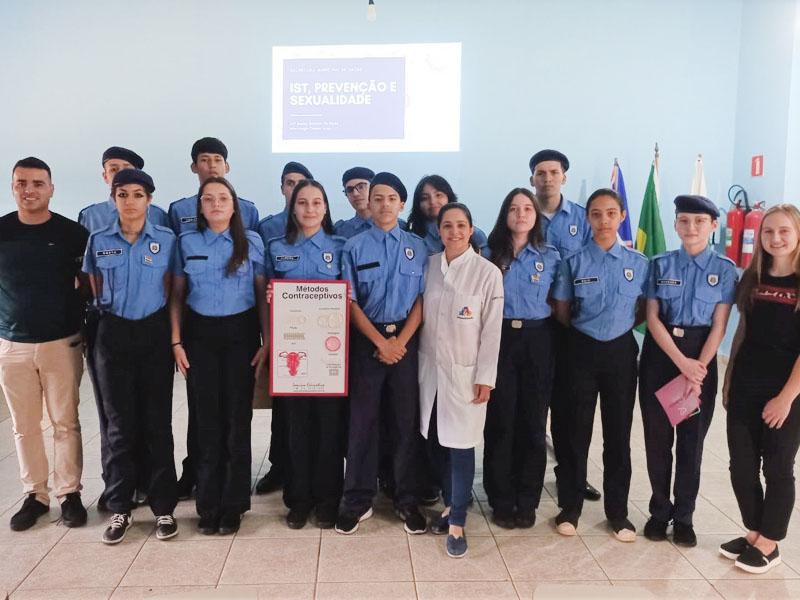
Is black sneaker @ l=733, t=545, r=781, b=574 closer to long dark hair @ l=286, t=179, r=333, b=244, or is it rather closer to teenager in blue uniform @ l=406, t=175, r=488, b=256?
teenager in blue uniform @ l=406, t=175, r=488, b=256

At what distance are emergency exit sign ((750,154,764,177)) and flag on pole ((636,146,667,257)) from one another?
34.5 inches

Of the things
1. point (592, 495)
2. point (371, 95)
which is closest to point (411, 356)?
point (592, 495)

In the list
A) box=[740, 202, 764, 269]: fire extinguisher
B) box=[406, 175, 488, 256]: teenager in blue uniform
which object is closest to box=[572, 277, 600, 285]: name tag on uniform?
box=[406, 175, 488, 256]: teenager in blue uniform

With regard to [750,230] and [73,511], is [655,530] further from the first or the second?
[750,230]

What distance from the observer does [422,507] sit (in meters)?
3.10

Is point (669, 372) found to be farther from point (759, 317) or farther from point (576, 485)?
point (576, 485)

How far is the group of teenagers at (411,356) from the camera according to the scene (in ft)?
8.39

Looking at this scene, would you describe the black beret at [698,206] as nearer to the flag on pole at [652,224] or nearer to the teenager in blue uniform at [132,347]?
the teenager in blue uniform at [132,347]

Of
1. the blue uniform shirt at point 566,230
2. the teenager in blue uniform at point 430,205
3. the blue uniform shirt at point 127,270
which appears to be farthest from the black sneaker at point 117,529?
the blue uniform shirt at point 566,230

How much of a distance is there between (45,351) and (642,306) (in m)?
2.76

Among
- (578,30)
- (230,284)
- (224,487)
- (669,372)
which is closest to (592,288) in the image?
(669,372)

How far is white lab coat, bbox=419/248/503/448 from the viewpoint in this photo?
2.54m

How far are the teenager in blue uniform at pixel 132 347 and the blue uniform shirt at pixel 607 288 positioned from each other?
6.11 feet

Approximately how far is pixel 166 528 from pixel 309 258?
140 cm
